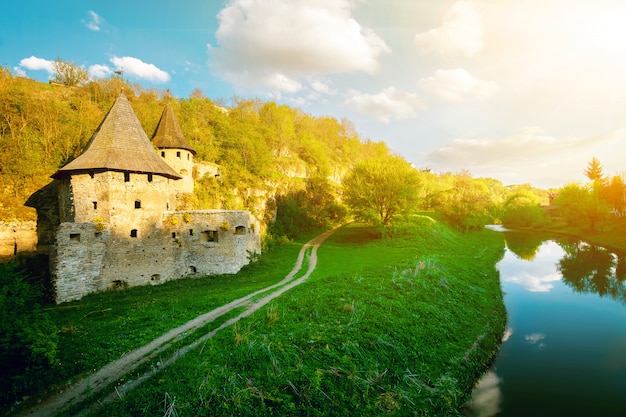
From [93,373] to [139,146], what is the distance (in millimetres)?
15561

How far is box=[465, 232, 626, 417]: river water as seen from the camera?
1016 centimetres

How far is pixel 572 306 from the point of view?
19109 mm

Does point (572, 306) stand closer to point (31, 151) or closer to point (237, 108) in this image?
point (31, 151)

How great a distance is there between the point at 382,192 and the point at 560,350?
23.2 metres

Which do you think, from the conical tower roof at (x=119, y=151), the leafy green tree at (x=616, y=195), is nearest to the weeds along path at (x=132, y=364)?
the conical tower roof at (x=119, y=151)

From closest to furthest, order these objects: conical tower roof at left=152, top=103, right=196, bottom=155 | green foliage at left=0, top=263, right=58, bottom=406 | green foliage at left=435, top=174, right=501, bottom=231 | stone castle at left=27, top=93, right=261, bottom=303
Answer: green foliage at left=0, top=263, right=58, bottom=406 → stone castle at left=27, top=93, right=261, bottom=303 → conical tower roof at left=152, top=103, right=196, bottom=155 → green foliage at left=435, top=174, right=501, bottom=231

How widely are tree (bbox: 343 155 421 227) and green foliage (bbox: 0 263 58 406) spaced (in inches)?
1170

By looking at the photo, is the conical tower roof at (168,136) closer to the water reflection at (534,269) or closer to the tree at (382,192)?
the tree at (382,192)

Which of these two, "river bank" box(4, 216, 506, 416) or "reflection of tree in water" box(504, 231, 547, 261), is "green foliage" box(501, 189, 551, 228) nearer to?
"reflection of tree in water" box(504, 231, 547, 261)

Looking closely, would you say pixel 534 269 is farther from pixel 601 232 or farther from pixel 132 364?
pixel 132 364

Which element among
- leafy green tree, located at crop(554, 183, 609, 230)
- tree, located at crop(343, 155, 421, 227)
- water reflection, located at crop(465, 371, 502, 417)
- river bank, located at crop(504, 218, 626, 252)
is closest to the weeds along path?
water reflection, located at crop(465, 371, 502, 417)

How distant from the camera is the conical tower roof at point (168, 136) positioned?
84.0 ft

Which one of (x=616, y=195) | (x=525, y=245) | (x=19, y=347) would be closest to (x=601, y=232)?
(x=616, y=195)

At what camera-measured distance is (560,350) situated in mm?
13609
